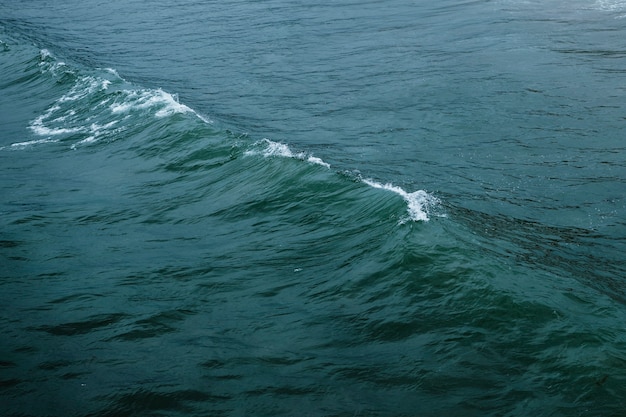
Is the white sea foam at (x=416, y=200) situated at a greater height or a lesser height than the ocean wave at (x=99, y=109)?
lesser

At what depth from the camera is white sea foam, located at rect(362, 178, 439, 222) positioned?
15579 millimetres

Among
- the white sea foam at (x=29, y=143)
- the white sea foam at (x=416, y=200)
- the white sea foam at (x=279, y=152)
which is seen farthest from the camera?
the white sea foam at (x=29, y=143)

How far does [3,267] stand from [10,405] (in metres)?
5.35

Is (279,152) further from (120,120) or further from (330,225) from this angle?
(120,120)

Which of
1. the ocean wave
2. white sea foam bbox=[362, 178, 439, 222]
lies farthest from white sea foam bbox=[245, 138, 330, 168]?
the ocean wave

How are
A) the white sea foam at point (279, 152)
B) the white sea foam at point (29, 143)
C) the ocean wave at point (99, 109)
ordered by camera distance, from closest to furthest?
the white sea foam at point (279, 152) < the white sea foam at point (29, 143) < the ocean wave at point (99, 109)

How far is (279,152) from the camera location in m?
19.8

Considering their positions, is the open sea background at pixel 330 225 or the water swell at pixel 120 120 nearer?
the open sea background at pixel 330 225

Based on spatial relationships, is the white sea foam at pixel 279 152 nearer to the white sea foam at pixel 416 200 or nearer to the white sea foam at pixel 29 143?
the white sea foam at pixel 416 200

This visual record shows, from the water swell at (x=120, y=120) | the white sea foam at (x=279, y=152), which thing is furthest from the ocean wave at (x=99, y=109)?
the white sea foam at (x=279, y=152)

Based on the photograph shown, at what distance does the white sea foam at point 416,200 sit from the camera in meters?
15.6

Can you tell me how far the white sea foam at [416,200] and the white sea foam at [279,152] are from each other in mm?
2052

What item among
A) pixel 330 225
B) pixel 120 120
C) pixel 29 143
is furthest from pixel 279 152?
pixel 29 143

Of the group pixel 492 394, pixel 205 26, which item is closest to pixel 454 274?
pixel 492 394
